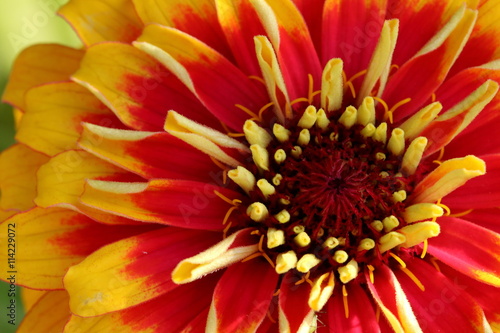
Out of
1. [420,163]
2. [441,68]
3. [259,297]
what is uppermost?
[441,68]

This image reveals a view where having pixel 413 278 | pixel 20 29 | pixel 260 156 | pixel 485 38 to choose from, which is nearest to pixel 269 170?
pixel 260 156

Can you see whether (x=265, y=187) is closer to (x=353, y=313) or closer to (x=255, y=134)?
(x=255, y=134)

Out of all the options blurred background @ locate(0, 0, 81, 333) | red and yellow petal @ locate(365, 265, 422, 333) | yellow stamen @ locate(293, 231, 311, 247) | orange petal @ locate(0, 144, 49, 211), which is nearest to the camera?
red and yellow petal @ locate(365, 265, 422, 333)

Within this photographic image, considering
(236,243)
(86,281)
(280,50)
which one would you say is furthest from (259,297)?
(280,50)

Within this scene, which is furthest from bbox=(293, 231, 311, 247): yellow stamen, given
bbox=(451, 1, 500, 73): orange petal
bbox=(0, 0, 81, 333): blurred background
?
bbox=(0, 0, 81, 333): blurred background

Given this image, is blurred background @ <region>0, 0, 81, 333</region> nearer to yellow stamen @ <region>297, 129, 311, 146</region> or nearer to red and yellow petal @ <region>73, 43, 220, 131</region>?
red and yellow petal @ <region>73, 43, 220, 131</region>

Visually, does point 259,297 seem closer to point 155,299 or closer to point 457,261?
point 155,299
